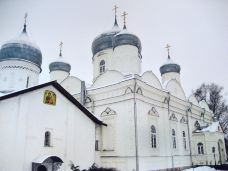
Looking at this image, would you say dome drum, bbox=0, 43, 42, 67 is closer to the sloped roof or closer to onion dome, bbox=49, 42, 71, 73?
onion dome, bbox=49, 42, 71, 73

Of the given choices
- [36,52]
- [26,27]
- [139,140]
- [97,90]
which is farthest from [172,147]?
[26,27]

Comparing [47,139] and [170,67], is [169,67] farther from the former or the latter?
[47,139]

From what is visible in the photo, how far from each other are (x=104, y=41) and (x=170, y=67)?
7.54 meters

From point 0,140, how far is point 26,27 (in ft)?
39.6

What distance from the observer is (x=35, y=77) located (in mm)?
19250

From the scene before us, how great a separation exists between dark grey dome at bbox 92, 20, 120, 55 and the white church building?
86 mm

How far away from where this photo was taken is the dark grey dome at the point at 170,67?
23480 millimetres

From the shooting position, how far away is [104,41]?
1975 centimetres

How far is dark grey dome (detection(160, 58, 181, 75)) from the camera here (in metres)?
23.5

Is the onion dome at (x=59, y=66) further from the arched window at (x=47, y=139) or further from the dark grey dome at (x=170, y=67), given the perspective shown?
the arched window at (x=47, y=139)

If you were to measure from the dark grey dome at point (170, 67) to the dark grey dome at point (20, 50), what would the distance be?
12.1 m

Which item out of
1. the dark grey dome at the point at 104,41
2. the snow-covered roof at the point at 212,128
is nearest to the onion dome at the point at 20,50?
the dark grey dome at the point at 104,41

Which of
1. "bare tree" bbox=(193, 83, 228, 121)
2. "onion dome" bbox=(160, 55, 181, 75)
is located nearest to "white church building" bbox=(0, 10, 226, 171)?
"onion dome" bbox=(160, 55, 181, 75)

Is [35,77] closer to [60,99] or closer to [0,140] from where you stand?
[60,99]
